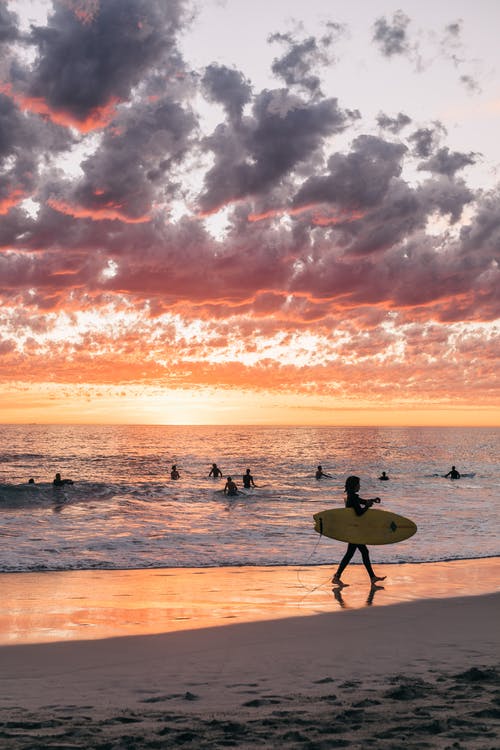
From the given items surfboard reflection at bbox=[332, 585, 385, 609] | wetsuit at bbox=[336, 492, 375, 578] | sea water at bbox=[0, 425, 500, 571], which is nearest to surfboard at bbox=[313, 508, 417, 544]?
wetsuit at bbox=[336, 492, 375, 578]

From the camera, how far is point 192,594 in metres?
13.5

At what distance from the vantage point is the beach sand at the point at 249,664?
568 cm

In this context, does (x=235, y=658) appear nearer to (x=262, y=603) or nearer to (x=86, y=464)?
(x=262, y=603)

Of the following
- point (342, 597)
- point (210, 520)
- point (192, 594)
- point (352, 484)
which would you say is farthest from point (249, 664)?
point (210, 520)

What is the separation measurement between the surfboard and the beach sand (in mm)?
985

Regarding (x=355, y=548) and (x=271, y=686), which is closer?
(x=271, y=686)

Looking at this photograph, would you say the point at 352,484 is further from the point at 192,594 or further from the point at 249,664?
the point at 249,664

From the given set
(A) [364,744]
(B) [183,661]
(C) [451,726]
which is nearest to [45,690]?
(B) [183,661]

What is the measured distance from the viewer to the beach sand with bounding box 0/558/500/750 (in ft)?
18.6

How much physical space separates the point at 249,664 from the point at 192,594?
5241 millimetres

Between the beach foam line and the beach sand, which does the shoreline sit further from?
the beach foam line

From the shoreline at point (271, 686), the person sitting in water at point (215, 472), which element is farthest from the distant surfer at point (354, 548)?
the person sitting in water at point (215, 472)

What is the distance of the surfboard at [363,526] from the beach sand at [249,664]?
985 mm

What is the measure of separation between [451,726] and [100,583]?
1050 centimetres
